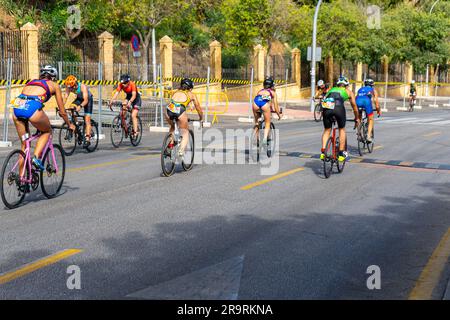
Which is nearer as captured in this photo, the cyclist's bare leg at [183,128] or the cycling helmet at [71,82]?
the cyclist's bare leg at [183,128]

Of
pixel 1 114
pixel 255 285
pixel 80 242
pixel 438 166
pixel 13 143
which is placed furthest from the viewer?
pixel 1 114

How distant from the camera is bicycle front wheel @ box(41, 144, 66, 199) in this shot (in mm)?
9828

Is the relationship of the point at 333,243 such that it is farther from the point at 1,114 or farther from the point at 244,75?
the point at 244,75

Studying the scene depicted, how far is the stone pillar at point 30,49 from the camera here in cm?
2839

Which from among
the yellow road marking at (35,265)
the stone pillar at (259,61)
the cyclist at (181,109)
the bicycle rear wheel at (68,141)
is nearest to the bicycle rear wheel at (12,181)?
A: the yellow road marking at (35,265)

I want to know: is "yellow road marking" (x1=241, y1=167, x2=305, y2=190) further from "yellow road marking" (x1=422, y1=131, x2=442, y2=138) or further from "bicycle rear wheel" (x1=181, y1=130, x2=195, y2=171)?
"yellow road marking" (x1=422, y1=131, x2=442, y2=138)

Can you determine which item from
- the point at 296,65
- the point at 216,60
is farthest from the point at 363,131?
the point at 296,65

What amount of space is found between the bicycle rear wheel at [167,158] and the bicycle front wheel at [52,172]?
211cm

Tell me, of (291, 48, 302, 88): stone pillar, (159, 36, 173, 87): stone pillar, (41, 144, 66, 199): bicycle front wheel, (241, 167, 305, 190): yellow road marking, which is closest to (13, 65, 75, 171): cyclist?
(41, 144, 66, 199): bicycle front wheel

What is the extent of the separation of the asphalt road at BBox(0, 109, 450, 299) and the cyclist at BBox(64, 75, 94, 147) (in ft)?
7.27

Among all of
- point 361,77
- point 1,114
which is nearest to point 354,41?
point 361,77

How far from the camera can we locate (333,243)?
7.54 meters

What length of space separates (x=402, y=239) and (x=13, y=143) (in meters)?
13.3

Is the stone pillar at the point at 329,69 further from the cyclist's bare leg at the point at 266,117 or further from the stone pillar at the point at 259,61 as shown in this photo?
the cyclist's bare leg at the point at 266,117
